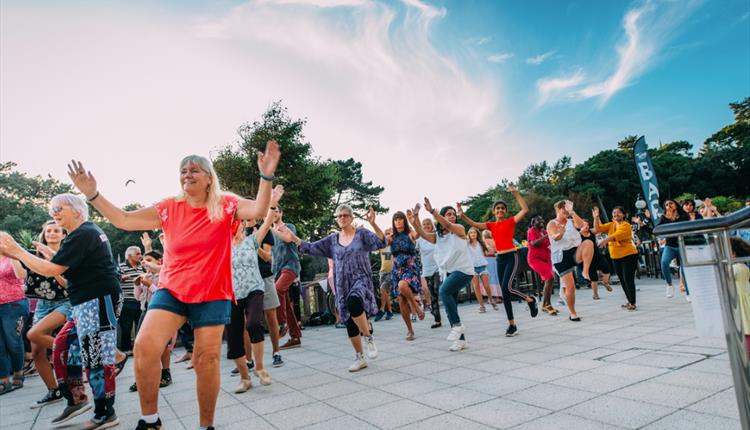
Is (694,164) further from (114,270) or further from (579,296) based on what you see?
(114,270)

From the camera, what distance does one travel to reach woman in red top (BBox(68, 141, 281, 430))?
9.02 ft

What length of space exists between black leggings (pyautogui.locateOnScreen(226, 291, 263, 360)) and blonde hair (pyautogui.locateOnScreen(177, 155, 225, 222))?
199 centimetres

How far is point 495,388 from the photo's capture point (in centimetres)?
381

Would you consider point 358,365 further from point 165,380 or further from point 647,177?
point 647,177

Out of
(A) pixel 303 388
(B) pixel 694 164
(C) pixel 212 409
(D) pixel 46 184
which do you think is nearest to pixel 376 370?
(A) pixel 303 388

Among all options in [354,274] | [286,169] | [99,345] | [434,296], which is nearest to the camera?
[99,345]

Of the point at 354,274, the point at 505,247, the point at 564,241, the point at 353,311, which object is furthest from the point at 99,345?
the point at 564,241

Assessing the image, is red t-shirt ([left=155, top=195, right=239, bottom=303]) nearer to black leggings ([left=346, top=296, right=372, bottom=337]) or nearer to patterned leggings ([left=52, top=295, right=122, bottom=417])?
patterned leggings ([left=52, top=295, right=122, bottom=417])

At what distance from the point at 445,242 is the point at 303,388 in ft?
9.70

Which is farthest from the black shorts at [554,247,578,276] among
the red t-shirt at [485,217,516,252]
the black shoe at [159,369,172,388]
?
the black shoe at [159,369,172,388]

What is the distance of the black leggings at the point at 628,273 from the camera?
307 inches

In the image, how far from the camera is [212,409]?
296 centimetres

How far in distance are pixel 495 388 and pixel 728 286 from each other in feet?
8.31

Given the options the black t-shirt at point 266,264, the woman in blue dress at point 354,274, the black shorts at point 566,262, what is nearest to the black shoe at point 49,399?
the black t-shirt at point 266,264
